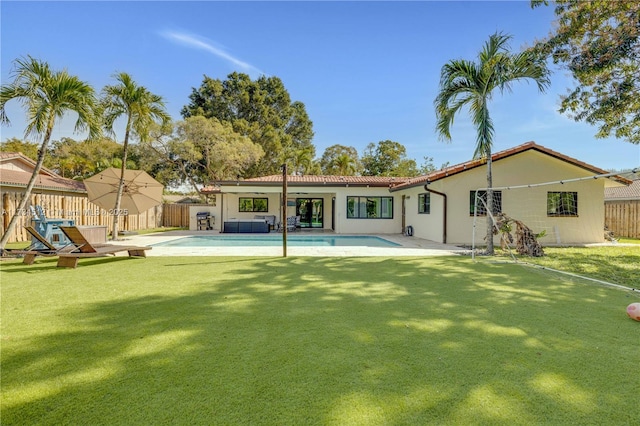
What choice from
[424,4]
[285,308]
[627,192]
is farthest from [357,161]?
[285,308]

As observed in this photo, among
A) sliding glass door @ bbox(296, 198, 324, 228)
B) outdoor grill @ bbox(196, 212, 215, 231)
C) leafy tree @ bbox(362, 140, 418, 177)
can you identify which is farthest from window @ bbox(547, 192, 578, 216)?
leafy tree @ bbox(362, 140, 418, 177)

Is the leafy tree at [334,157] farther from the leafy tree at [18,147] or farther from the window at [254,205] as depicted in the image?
the leafy tree at [18,147]

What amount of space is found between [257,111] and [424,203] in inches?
1082

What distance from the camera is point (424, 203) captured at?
15.7 meters

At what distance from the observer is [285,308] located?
4648 millimetres

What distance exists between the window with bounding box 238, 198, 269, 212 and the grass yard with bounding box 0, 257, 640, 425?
15408 millimetres

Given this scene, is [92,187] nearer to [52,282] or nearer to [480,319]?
[52,282]

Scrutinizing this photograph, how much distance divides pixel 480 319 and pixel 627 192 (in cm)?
2776

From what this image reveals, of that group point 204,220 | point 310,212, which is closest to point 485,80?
point 310,212

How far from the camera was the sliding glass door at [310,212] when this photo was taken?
2192 cm

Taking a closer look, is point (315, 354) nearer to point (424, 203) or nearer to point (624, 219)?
point (424, 203)

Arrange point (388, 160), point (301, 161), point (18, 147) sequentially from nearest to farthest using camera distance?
point (18, 147), point (301, 161), point (388, 160)

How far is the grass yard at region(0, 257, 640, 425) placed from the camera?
88.2 inches

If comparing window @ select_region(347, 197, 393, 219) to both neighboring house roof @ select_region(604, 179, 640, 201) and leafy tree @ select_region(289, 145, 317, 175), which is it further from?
neighboring house roof @ select_region(604, 179, 640, 201)
